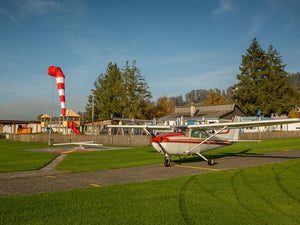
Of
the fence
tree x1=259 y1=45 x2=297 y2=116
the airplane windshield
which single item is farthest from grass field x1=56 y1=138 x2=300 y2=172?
tree x1=259 y1=45 x2=297 y2=116

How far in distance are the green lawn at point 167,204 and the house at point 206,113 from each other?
122 feet

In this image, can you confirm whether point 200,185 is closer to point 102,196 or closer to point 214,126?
point 102,196

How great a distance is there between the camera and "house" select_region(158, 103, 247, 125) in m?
46.2

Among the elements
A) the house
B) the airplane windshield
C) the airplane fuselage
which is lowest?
the airplane fuselage

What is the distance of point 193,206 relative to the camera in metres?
6.18

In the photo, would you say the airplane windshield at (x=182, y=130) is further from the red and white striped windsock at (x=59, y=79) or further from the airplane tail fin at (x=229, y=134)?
the red and white striped windsock at (x=59, y=79)

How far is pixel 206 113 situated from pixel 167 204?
46.2 meters

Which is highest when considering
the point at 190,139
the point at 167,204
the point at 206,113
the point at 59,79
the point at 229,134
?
the point at 59,79

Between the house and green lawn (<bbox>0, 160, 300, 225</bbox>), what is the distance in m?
37.3

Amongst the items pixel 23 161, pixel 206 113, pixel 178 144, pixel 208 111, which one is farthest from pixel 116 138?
pixel 208 111

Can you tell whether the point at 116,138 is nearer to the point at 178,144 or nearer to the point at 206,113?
the point at 178,144

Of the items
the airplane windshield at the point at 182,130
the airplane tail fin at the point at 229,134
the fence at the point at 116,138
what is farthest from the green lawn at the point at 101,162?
the fence at the point at 116,138

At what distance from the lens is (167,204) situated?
20.9 ft

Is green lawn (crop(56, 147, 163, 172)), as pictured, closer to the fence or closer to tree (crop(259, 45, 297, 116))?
the fence
